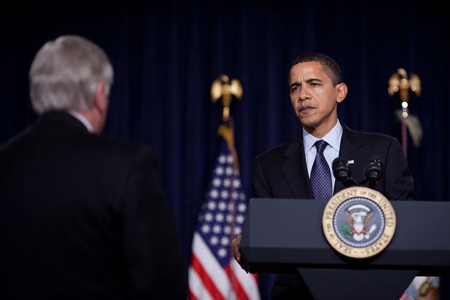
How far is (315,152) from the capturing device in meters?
2.39

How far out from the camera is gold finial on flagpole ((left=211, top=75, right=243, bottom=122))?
488 cm

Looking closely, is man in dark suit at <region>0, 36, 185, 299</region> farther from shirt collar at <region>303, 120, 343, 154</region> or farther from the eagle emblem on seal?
shirt collar at <region>303, 120, 343, 154</region>

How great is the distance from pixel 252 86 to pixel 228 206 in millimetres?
1211

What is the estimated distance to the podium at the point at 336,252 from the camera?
5.12 feet

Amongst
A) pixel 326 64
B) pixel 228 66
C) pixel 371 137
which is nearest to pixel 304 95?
pixel 326 64

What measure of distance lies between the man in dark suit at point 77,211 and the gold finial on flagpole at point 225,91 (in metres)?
3.54

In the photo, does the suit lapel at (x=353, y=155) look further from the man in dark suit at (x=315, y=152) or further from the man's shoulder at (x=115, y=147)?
the man's shoulder at (x=115, y=147)

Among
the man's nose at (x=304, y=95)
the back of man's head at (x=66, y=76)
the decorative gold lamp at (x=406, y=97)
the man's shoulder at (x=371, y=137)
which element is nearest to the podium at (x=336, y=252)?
the back of man's head at (x=66, y=76)

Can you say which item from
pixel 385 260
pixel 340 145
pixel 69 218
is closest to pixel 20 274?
pixel 69 218

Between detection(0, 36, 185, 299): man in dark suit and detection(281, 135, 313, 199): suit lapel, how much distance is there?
39.5 inches

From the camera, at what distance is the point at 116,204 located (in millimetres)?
1259

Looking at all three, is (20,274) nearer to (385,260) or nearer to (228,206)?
(385,260)

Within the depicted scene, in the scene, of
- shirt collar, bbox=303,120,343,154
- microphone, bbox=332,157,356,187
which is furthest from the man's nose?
microphone, bbox=332,157,356,187

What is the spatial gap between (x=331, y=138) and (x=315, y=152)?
0.09m
